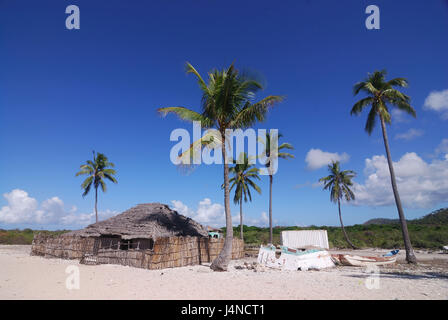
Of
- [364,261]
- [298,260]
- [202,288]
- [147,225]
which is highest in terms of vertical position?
[147,225]

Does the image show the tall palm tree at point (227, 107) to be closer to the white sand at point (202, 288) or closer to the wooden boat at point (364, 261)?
the white sand at point (202, 288)

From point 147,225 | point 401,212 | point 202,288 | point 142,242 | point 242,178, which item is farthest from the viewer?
point 242,178

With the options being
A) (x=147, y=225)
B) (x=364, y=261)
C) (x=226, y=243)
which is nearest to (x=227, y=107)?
(x=226, y=243)

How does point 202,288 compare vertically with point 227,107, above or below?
below

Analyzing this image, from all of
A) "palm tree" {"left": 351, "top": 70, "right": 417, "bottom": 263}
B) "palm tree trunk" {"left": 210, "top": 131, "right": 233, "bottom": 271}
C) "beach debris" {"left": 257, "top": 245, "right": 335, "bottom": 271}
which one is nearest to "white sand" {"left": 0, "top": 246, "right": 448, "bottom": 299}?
"palm tree trunk" {"left": 210, "top": 131, "right": 233, "bottom": 271}

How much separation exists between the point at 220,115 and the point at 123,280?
329 inches

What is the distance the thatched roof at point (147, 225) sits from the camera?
53.6ft

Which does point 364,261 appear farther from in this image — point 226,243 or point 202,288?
point 202,288

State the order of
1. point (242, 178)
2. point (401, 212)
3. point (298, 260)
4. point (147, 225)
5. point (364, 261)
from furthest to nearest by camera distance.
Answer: point (242, 178)
point (147, 225)
point (401, 212)
point (364, 261)
point (298, 260)

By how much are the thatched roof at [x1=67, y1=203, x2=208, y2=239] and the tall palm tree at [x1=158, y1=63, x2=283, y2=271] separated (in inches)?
215

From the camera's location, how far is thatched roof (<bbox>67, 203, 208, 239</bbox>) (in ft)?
53.6

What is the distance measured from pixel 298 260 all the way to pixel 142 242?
362 inches

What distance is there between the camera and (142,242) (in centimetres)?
1631

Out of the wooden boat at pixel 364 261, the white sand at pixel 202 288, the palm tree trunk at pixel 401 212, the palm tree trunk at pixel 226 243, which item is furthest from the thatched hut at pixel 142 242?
the palm tree trunk at pixel 401 212
